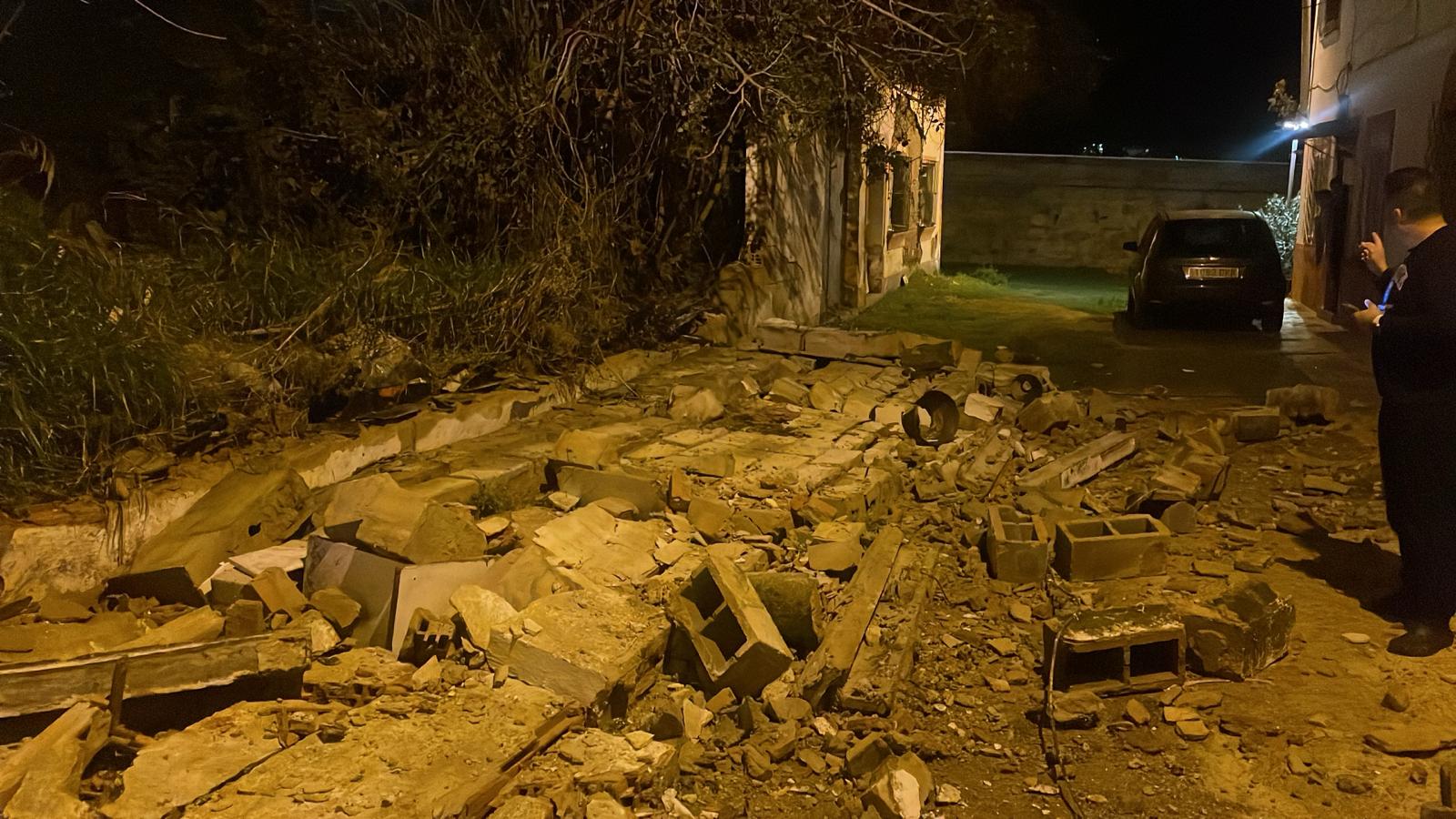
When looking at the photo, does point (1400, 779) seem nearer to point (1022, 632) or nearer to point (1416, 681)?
point (1416, 681)

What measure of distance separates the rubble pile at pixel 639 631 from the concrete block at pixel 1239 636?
1 centimetres

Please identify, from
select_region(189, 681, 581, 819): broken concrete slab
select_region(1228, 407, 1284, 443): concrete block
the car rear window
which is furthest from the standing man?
the car rear window

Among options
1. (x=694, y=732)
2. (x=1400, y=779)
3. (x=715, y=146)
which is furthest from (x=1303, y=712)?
(x=715, y=146)

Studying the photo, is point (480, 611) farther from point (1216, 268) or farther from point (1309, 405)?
point (1216, 268)

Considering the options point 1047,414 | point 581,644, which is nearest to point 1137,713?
point 581,644

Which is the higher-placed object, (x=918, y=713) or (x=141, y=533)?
(x=141, y=533)

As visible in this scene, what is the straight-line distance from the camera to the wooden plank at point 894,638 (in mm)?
3848

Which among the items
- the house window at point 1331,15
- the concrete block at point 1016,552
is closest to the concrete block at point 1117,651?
the concrete block at point 1016,552

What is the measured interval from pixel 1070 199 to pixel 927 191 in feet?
18.0

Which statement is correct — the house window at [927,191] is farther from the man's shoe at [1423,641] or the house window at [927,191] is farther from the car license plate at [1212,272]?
the man's shoe at [1423,641]

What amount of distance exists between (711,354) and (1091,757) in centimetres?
606

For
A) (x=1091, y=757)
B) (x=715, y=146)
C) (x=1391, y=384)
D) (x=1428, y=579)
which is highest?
(x=715, y=146)

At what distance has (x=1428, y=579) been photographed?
4.32 metres

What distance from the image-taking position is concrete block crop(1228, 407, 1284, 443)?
7.55 m
